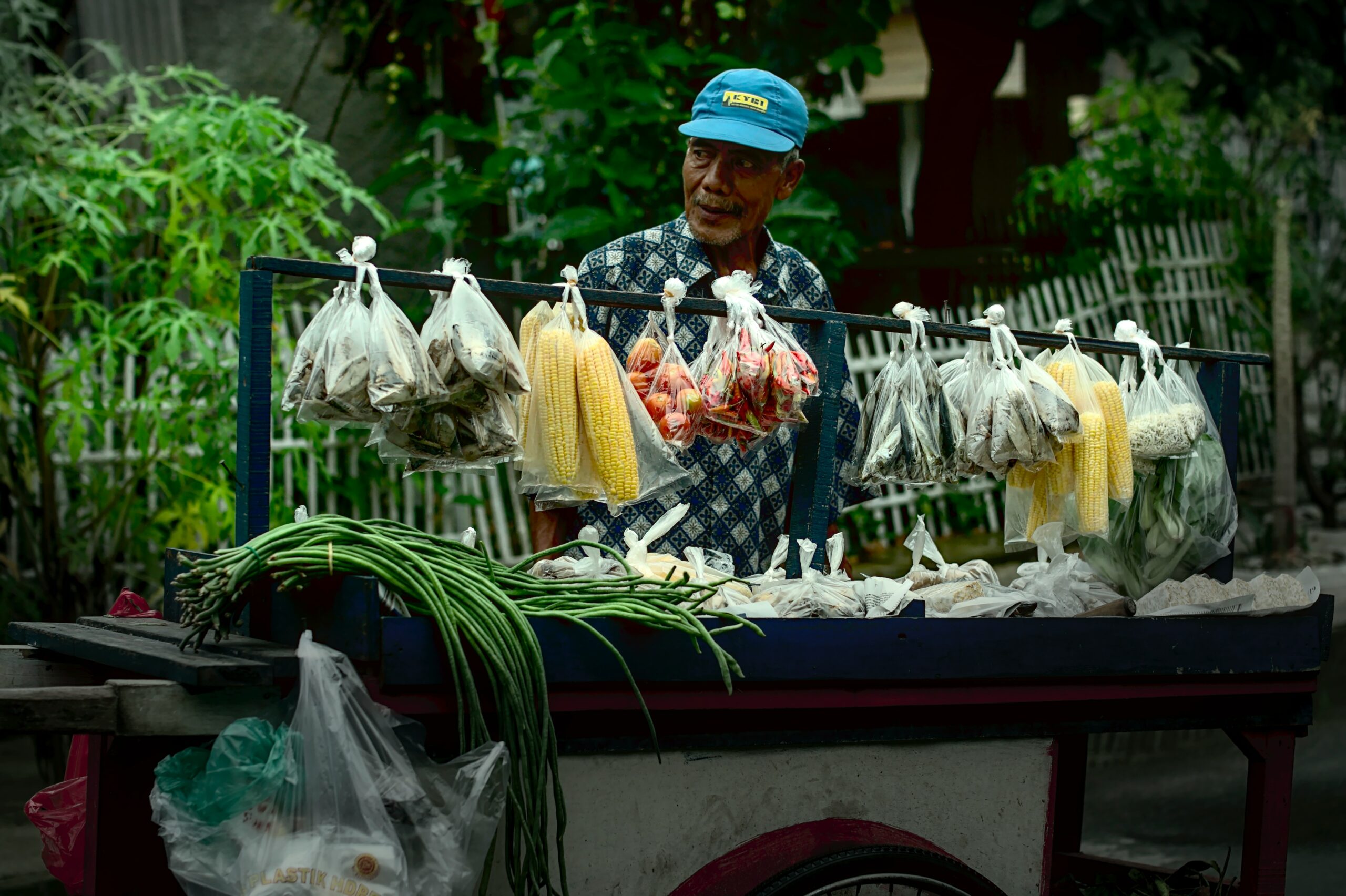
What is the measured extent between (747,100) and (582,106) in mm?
3083

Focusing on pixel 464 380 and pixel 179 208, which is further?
pixel 179 208

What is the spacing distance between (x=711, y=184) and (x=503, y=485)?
13.2ft

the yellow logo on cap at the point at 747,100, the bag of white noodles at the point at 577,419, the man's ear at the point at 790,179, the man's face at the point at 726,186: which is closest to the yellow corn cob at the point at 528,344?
the bag of white noodles at the point at 577,419

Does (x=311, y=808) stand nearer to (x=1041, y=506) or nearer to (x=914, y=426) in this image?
(x=914, y=426)

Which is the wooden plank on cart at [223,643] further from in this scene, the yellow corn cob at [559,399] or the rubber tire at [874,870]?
the rubber tire at [874,870]

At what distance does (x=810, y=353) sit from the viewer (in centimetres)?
295

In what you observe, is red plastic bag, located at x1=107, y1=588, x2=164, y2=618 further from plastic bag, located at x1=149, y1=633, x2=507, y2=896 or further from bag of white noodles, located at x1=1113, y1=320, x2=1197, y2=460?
bag of white noodles, located at x1=1113, y1=320, x2=1197, y2=460

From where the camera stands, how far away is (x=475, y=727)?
2098mm

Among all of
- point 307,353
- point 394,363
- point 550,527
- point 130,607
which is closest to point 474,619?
point 394,363

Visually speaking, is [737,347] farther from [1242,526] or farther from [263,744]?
[1242,526]

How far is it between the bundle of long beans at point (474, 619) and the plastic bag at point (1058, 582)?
1.03 m

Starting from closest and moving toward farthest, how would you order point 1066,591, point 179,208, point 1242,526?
point 1066,591, point 179,208, point 1242,526

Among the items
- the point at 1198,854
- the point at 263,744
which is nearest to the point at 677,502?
the point at 263,744

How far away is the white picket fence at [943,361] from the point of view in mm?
6398
